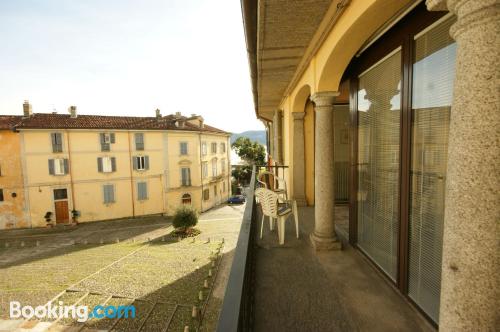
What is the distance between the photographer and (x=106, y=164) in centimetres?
2480

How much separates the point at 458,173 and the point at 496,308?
68 centimetres

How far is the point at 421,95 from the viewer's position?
2666mm

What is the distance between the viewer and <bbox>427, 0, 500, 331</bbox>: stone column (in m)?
1.12

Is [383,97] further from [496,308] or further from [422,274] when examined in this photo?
[496,308]

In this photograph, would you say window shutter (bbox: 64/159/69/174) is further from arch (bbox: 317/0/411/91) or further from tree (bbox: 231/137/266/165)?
arch (bbox: 317/0/411/91)

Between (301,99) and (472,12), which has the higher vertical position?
(301,99)

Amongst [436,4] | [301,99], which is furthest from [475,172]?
[301,99]

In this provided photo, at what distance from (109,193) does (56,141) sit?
6.68m

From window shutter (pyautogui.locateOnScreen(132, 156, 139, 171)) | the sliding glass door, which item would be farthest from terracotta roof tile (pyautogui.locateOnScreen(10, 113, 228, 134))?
the sliding glass door

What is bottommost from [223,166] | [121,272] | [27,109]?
[121,272]

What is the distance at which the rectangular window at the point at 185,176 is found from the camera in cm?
2772

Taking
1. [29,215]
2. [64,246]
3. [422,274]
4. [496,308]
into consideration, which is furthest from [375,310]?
[29,215]

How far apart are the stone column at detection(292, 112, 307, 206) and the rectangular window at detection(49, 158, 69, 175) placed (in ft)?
81.5

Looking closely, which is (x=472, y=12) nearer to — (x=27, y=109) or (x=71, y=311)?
(x=71, y=311)
